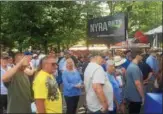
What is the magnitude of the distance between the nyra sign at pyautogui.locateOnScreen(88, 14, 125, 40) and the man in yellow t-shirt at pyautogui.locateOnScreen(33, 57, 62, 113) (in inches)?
120

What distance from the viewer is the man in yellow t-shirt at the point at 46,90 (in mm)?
3363

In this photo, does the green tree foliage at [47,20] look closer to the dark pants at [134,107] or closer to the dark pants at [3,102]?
the dark pants at [3,102]

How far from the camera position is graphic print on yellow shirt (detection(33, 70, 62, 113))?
336 centimetres

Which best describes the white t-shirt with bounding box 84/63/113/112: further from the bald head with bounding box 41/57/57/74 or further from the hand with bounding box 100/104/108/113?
the bald head with bounding box 41/57/57/74

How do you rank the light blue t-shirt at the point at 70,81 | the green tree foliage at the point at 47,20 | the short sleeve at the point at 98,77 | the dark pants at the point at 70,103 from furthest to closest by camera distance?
the green tree foliage at the point at 47,20 → the dark pants at the point at 70,103 → the light blue t-shirt at the point at 70,81 → the short sleeve at the point at 98,77

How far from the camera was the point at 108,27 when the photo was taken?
6.79m

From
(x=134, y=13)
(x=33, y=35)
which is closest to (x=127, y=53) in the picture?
(x=33, y=35)

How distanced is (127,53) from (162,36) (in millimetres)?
3967

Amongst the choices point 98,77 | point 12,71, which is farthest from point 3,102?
point 12,71

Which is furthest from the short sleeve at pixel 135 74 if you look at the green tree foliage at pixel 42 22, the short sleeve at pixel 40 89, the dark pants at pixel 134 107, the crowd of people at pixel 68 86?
the short sleeve at pixel 40 89

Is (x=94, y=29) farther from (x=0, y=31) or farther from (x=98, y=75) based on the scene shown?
(x=98, y=75)

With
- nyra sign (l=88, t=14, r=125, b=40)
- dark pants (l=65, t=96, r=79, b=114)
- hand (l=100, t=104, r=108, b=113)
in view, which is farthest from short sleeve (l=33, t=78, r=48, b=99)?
nyra sign (l=88, t=14, r=125, b=40)

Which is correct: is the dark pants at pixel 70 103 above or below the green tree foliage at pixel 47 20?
below

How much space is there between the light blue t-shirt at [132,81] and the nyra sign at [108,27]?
1202 millimetres
